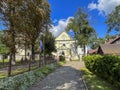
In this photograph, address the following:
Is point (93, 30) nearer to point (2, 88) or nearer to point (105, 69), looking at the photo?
point (105, 69)

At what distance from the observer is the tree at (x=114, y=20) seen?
37.8 metres

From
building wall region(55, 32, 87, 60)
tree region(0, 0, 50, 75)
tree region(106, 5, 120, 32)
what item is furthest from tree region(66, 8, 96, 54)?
tree region(0, 0, 50, 75)

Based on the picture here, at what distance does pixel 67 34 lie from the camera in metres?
60.8

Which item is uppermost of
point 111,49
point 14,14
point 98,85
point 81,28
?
point 81,28

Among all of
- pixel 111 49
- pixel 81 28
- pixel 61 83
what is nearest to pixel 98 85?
pixel 61 83

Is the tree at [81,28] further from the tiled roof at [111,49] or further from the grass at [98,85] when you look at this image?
the grass at [98,85]

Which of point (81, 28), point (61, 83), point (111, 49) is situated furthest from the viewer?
point (81, 28)

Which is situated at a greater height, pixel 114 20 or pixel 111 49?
pixel 114 20

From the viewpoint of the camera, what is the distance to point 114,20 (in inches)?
1515

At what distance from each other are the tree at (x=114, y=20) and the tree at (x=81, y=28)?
15.1 meters

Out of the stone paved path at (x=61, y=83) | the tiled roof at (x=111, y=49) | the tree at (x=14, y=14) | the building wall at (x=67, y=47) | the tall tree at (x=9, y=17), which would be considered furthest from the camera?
the building wall at (x=67, y=47)

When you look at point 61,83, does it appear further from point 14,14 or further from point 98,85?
point 14,14

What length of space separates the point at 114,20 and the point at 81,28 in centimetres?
1887

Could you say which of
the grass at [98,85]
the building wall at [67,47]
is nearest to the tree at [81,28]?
the building wall at [67,47]
